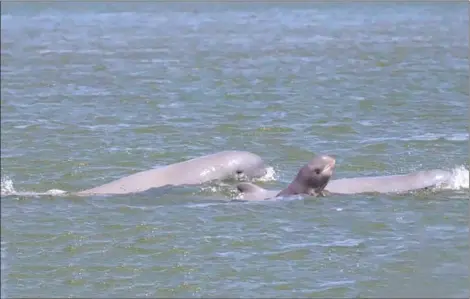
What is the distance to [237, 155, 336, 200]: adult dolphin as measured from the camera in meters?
18.6

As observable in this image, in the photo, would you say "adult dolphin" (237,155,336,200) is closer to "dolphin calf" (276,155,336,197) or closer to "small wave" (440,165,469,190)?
"dolphin calf" (276,155,336,197)

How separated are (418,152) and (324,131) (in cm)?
296

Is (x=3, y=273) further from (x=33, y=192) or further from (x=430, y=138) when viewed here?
(x=430, y=138)

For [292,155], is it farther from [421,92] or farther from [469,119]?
[421,92]

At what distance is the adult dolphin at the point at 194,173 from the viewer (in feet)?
63.7

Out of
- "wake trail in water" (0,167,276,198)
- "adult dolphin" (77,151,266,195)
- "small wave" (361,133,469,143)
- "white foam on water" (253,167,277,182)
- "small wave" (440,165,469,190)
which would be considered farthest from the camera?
"small wave" (361,133,469,143)

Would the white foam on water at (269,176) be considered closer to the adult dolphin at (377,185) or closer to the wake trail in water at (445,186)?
the wake trail in water at (445,186)

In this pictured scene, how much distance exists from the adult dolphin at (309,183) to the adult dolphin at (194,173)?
58.9 inches

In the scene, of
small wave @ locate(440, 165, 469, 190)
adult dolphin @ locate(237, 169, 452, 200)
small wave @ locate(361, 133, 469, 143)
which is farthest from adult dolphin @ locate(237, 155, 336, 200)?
small wave @ locate(361, 133, 469, 143)

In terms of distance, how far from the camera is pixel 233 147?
23.4 metres

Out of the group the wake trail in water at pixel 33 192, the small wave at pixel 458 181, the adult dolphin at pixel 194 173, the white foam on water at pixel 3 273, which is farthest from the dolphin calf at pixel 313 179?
the white foam on water at pixel 3 273

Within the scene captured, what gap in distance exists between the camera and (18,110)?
2841cm

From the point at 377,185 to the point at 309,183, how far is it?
41.6 inches

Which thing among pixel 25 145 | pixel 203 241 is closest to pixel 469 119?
pixel 25 145
